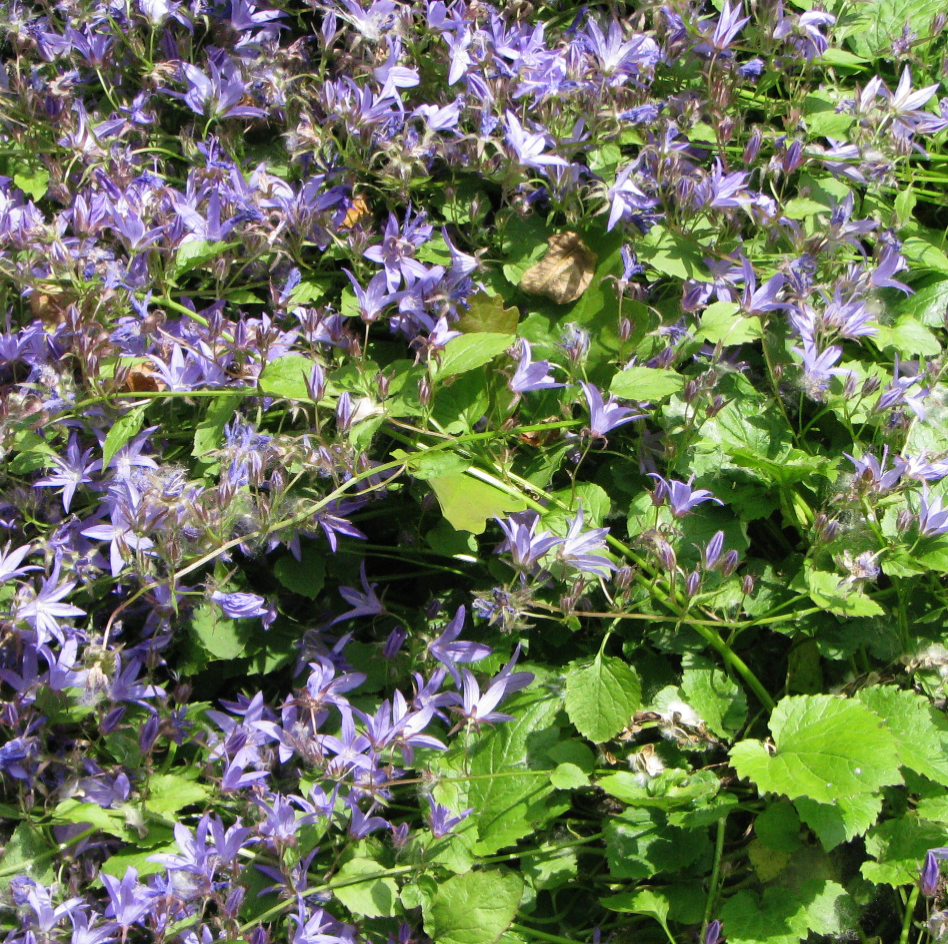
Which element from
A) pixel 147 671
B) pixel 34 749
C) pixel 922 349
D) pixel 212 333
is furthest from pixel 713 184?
pixel 34 749

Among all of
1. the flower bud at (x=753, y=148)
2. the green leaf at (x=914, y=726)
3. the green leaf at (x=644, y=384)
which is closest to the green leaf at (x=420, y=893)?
the green leaf at (x=914, y=726)

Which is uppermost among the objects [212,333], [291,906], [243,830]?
[212,333]

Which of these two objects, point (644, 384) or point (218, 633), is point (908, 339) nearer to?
point (644, 384)

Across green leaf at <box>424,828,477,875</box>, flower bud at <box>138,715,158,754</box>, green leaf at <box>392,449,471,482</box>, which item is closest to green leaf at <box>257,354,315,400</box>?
green leaf at <box>392,449,471,482</box>

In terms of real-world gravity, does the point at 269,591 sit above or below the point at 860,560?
below

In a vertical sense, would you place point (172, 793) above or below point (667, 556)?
below

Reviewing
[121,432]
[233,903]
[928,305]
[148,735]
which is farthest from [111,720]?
[928,305]

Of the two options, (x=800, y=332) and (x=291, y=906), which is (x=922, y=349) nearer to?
(x=800, y=332)
